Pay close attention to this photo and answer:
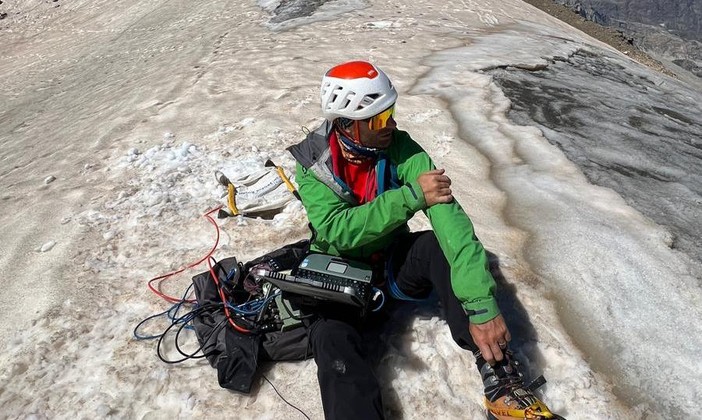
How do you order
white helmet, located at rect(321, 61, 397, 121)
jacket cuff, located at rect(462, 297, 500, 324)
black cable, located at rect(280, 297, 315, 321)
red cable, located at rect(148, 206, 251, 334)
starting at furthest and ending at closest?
1. red cable, located at rect(148, 206, 251, 334)
2. black cable, located at rect(280, 297, 315, 321)
3. white helmet, located at rect(321, 61, 397, 121)
4. jacket cuff, located at rect(462, 297, 500, 324)

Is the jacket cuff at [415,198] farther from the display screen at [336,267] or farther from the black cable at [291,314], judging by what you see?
the black cable at [291,314]

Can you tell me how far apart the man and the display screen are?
12 cm

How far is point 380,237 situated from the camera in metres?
3.48

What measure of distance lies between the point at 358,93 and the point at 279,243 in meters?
1.99

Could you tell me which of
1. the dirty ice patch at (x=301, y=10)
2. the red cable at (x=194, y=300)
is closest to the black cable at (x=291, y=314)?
the red cable at (x=194, y=300)

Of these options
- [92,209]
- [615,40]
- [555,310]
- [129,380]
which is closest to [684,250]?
[555,310]

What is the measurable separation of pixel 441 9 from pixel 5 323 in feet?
49.9

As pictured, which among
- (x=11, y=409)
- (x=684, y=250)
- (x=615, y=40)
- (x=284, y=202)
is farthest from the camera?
(x=615, y=40)

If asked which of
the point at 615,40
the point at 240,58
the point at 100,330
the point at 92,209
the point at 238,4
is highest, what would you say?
the point at 100,330

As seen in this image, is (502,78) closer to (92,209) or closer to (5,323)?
(92,209)

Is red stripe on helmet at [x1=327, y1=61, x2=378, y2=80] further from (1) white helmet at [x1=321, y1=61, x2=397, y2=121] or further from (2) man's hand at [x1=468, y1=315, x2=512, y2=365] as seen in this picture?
(2) man's hand at [x1=468, y1=315, x2=512, y2=365]

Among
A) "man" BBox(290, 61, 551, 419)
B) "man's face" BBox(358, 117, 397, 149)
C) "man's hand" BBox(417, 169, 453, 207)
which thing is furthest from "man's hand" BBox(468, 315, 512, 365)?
"man's face" BBox(358, 117, 397, 149)

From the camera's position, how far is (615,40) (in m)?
22.4

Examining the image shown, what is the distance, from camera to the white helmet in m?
3.38
